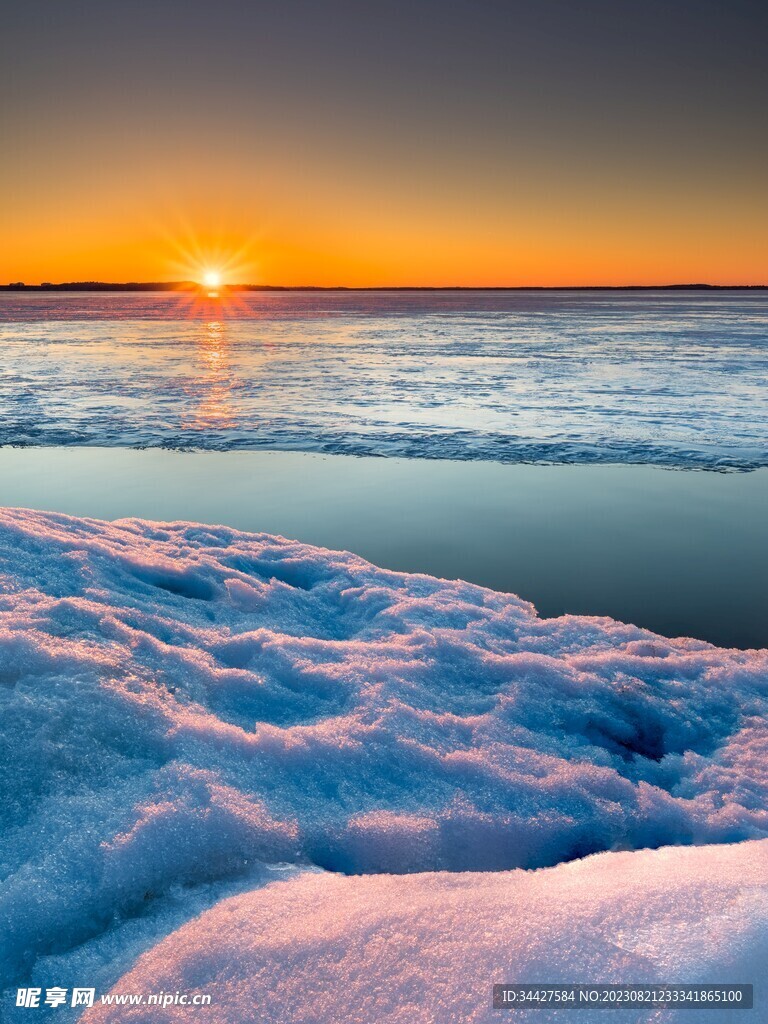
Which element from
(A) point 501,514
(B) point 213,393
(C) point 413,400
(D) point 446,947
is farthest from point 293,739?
(B) point 213,393

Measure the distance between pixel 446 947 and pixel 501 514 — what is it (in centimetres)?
613

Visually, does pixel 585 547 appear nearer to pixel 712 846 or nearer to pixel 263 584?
pixel 263 584

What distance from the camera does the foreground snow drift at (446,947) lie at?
197 centimetres

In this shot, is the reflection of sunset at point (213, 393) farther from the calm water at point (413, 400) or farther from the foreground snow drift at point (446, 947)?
the foreground snow drift at point (446, 947)

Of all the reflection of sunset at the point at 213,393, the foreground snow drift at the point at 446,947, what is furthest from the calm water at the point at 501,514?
the foreground snow drift at the point at 446,947

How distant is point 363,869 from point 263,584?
2616 mm

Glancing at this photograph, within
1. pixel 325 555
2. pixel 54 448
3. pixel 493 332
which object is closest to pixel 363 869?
pixel 325 555

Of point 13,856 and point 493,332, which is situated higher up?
point 493,332

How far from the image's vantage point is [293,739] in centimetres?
331

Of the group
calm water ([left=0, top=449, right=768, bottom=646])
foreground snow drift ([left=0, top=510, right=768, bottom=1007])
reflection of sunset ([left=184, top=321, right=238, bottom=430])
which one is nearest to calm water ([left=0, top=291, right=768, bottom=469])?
reflection of sunset ([left=184, top=321, right=238, bottom=430])

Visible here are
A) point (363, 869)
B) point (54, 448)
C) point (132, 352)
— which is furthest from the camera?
point (132, 352)

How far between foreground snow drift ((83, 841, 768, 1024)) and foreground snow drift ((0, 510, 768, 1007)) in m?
0.21

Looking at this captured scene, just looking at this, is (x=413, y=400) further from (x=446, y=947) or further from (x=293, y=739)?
(x=446, y=947)

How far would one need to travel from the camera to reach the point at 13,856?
8.09 ft
